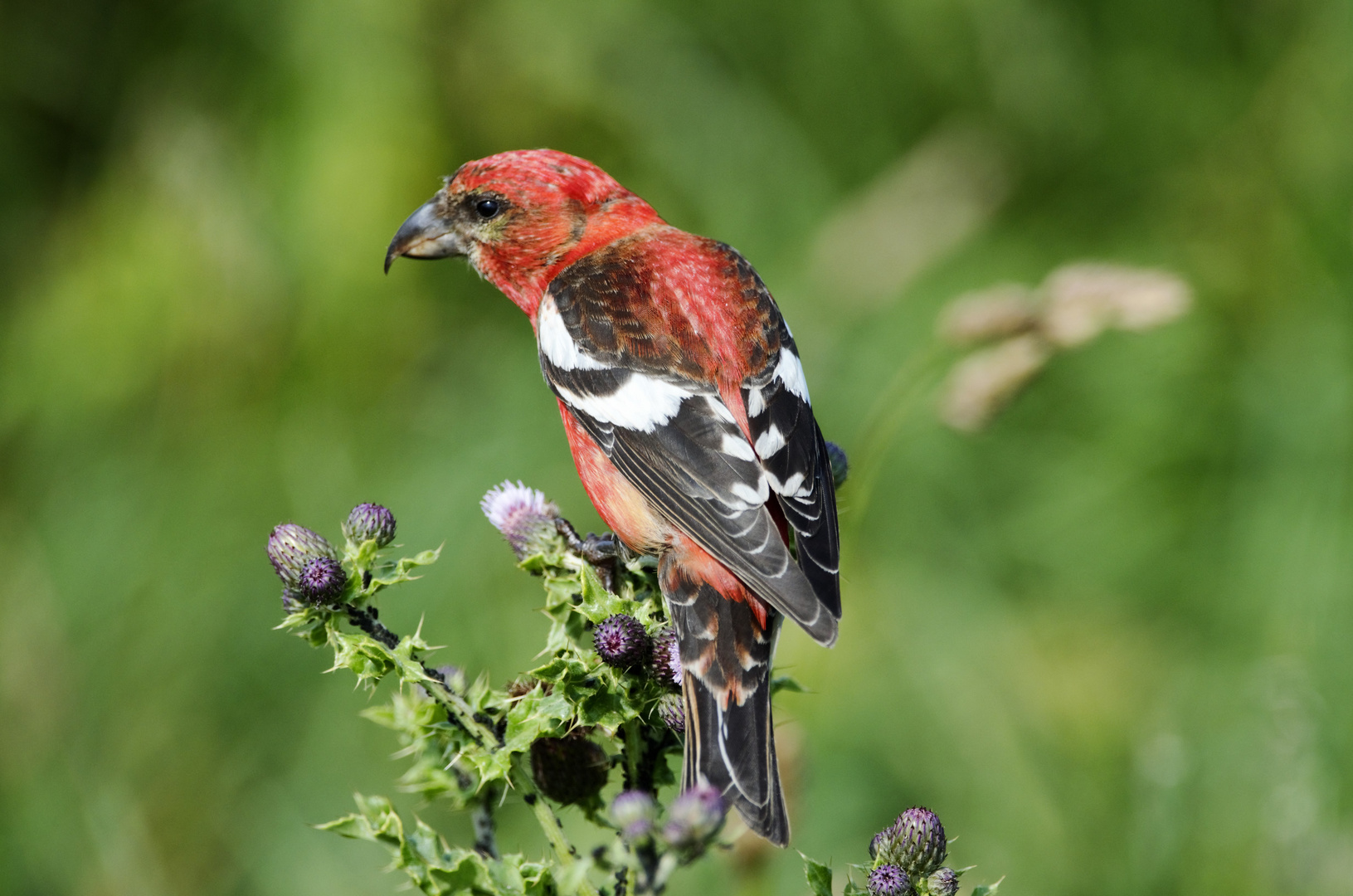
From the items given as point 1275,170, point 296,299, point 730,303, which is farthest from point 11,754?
point 1275,170

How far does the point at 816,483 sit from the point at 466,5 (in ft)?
10.7

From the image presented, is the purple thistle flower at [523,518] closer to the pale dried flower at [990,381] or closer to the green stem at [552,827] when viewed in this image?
the green stem at [552,827]

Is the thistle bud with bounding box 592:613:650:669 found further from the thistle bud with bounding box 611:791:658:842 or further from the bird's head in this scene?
the bird's head

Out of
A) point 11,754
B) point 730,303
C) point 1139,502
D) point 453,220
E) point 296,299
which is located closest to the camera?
point 730,303

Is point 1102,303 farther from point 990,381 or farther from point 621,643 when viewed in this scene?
point 621,643

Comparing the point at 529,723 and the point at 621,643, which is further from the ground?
the point at 621,643

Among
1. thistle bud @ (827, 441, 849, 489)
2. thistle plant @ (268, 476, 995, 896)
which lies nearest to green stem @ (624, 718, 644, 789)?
thistle plant @ (268, 476, 995, 896)

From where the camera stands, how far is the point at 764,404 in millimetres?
2654

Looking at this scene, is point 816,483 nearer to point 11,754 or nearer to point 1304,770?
point 1304,770

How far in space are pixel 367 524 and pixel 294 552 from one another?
0.51 feet

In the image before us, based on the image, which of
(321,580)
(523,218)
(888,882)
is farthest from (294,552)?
(523,218)

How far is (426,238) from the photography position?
3.40 m

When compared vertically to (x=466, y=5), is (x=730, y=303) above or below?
below

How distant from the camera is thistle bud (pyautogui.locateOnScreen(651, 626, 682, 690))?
2145mm
